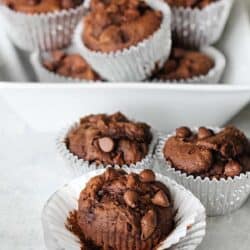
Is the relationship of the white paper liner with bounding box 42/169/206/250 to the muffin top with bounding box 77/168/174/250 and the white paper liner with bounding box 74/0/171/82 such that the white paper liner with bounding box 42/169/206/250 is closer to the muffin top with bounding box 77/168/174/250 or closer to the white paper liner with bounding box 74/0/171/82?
the muffin top with bounding box 77/168/174/250

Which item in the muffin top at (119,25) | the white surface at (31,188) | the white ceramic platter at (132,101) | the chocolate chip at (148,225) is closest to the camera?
the chocolate chip at (148,225)

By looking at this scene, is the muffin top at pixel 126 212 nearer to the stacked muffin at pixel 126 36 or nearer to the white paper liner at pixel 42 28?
the stacked muffin at pixel 126 36

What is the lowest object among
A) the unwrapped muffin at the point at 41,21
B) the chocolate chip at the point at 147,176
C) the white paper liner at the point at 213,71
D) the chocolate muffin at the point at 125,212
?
the unwrapped muffin at the point at 41,21

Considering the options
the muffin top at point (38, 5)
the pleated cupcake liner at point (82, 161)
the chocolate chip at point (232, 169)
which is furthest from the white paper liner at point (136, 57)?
the chocolate chip at point (232, 169)

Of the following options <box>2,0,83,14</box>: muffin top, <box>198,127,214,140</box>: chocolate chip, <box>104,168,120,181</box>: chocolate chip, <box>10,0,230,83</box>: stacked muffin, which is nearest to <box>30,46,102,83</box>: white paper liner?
<box>10,0,230,83</box>: stacked muffin

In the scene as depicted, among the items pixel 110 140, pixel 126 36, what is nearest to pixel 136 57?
pixel 126 36

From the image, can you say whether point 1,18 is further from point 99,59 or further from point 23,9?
point 99,59

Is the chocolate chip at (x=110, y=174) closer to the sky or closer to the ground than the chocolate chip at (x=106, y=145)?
closer to the sky

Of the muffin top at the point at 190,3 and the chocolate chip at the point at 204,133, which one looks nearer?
the chocolate chip at the point at 204,133
